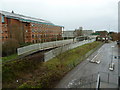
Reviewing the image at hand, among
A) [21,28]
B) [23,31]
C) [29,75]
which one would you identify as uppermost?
[21,28]

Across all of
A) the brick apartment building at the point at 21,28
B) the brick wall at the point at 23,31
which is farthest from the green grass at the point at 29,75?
the brick wall at the point at 23,31

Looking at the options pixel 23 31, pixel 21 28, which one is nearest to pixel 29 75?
pixel 21 28

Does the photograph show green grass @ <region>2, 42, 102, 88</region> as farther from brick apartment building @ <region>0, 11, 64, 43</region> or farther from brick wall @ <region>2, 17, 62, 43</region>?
brick wall @ <region>2, 17, 62, 43</region>

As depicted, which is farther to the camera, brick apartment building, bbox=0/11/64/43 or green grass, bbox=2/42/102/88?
brick apartment building, bbox=0/11/64/43

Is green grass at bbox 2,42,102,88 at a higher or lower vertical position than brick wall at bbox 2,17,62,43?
lower

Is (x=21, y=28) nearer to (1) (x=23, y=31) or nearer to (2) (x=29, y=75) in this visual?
(1) (x=23, y=31)

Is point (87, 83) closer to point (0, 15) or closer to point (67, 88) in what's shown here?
point (67, 88)

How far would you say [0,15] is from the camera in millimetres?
22719

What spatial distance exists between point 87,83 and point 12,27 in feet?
69.0

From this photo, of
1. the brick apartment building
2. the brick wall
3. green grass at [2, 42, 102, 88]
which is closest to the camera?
green grass at [2, 42, 102, 88]

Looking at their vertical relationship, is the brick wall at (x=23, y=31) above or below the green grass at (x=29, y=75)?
above

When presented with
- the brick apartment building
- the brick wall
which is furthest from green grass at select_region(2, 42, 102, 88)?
the brick wall

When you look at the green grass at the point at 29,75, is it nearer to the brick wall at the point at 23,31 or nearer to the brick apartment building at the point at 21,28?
the brick apartment building at the point at 21,28

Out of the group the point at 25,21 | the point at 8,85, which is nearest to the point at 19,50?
the point at 8,85
